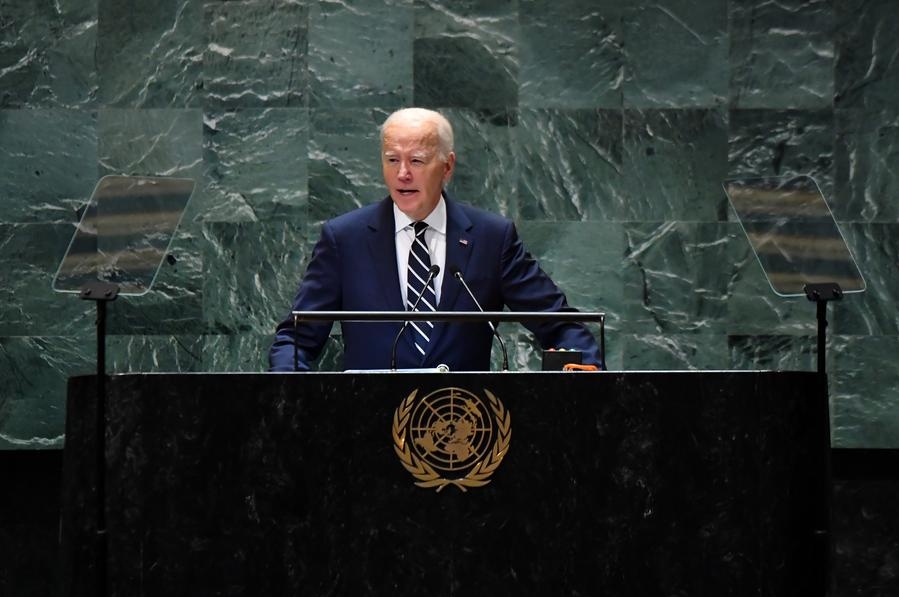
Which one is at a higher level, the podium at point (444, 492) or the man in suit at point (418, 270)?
the man in suit at point (418, 270)

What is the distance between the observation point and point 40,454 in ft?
18.4

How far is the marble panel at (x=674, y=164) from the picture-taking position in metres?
5.59

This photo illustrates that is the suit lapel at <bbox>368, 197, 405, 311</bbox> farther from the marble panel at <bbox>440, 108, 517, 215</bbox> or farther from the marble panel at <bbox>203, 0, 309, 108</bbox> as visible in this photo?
the marble panel at <bbox>203, 0, 309, 108</bbox>

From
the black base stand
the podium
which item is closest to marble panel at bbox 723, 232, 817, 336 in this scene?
the podium

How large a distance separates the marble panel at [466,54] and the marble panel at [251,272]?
85cm

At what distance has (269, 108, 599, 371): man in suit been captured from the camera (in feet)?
13.5

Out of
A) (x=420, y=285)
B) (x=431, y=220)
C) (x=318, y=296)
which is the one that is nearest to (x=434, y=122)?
(x=431, y=220)

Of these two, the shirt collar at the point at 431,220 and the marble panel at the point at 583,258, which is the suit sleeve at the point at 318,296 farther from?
the marble panel at the point at 583,258

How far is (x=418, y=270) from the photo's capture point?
4242mm

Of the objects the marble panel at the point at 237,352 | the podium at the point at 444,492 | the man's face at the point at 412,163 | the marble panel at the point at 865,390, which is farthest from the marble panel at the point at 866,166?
the podium at the point at 444,492

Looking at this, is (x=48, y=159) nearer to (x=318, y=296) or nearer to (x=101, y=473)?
(x=318, y=296)

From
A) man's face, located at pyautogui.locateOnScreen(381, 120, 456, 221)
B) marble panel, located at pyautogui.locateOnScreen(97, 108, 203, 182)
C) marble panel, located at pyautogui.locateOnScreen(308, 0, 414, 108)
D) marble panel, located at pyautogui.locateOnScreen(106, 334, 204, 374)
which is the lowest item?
marble panel, located at pyautogui.locateOnScreen(106, 334, 204, 374)

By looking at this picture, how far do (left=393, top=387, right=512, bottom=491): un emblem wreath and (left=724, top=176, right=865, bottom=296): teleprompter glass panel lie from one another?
1037 millimetres

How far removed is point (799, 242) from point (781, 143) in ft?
6.78
